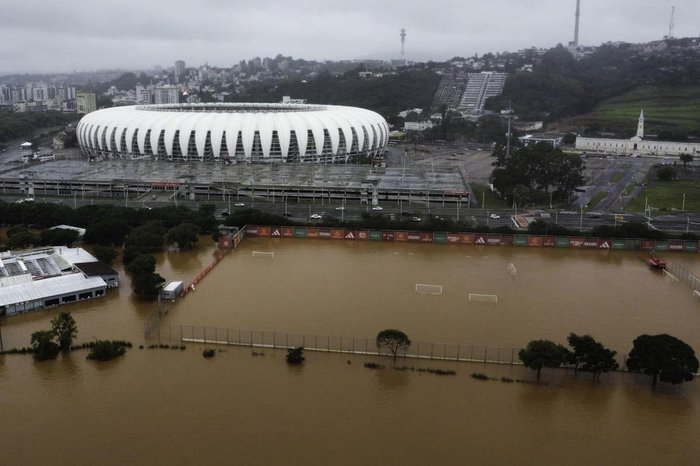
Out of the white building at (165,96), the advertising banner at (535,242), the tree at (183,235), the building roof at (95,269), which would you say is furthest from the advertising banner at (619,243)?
the white building at (165,96)

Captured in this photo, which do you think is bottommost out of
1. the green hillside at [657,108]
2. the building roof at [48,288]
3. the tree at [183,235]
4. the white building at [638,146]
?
the building roof at [48,288]

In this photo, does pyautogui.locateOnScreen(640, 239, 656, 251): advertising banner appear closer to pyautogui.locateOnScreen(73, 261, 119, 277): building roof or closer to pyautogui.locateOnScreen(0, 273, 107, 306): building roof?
pyautogui.locateOnScreen(73, 261, 119, 277): building roof

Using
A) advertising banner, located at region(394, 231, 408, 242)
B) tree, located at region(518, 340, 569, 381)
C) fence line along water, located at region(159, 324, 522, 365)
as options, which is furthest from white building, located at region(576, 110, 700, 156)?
tree, located at region(518, 340, 569, 381)

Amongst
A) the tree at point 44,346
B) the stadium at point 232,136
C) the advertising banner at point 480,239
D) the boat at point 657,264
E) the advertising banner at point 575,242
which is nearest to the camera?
the tree at point 44,346

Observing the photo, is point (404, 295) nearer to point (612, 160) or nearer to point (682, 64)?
point (612, 160)

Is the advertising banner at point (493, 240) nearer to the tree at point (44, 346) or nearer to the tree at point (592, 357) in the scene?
the tree at point (592, 357)

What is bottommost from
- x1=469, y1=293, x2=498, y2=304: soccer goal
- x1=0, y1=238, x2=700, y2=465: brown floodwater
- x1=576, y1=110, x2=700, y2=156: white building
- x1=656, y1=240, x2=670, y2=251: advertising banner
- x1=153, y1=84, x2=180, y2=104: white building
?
x1=0, y1=238, x2=700, y2=465: brown floodwater
